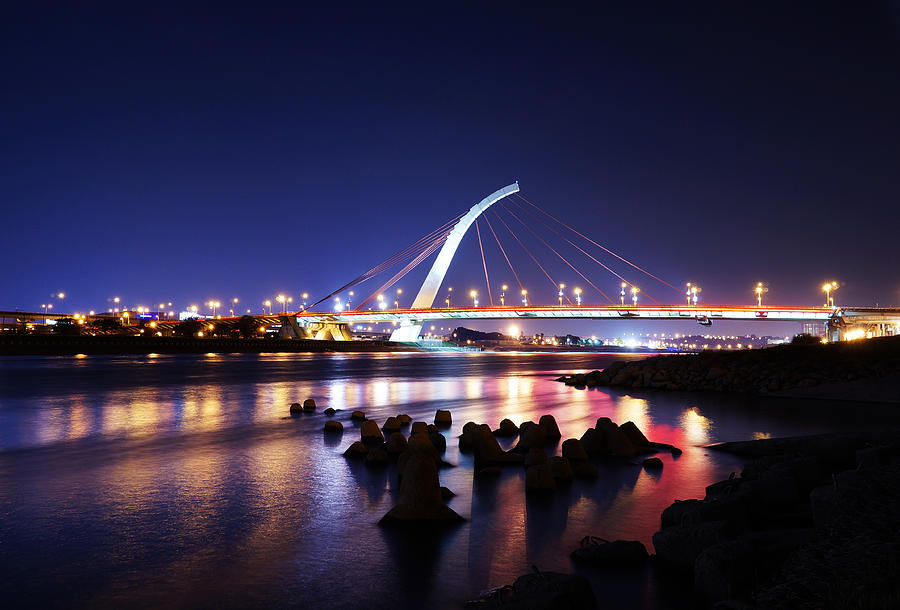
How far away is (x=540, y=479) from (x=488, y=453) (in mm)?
2192

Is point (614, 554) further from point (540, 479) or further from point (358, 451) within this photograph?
point (358, 451)

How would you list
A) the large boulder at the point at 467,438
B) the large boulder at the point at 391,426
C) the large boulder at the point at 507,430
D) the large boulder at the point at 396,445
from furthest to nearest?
the large boulder at the point at 507,430 < the large boulder at the point at 391,426 < the large boulder at the point at 467,438 < the large boulder at the point at 396,445

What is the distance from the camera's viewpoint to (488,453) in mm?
11039

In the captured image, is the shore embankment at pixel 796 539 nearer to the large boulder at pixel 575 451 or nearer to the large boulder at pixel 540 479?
the large boulder at pixel 540 479

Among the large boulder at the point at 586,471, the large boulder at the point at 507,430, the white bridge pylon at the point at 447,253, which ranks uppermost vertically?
the white bridge pylon at the point at 447,253

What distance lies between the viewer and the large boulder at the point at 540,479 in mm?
8898

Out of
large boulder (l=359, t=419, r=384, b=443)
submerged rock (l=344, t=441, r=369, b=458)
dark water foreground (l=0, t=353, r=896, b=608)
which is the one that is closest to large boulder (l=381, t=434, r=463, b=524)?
dark water foreground (l=0, t=353, r=896, b=608)

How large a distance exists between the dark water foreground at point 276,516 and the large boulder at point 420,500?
0.91 feet

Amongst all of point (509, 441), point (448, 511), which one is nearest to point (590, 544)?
point (448, 511)

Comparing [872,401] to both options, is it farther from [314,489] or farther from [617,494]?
[314,489]

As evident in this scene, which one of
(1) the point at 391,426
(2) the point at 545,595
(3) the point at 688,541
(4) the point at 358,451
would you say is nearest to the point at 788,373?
(1) the point at 391,426

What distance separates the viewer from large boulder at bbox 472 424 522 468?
11.0 m

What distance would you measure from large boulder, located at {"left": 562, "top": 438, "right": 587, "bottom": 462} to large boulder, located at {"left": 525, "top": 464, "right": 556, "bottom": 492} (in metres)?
1.45

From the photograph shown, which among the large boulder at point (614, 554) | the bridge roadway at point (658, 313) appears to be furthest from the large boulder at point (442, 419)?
the bridge roadway at point (658, 313)
